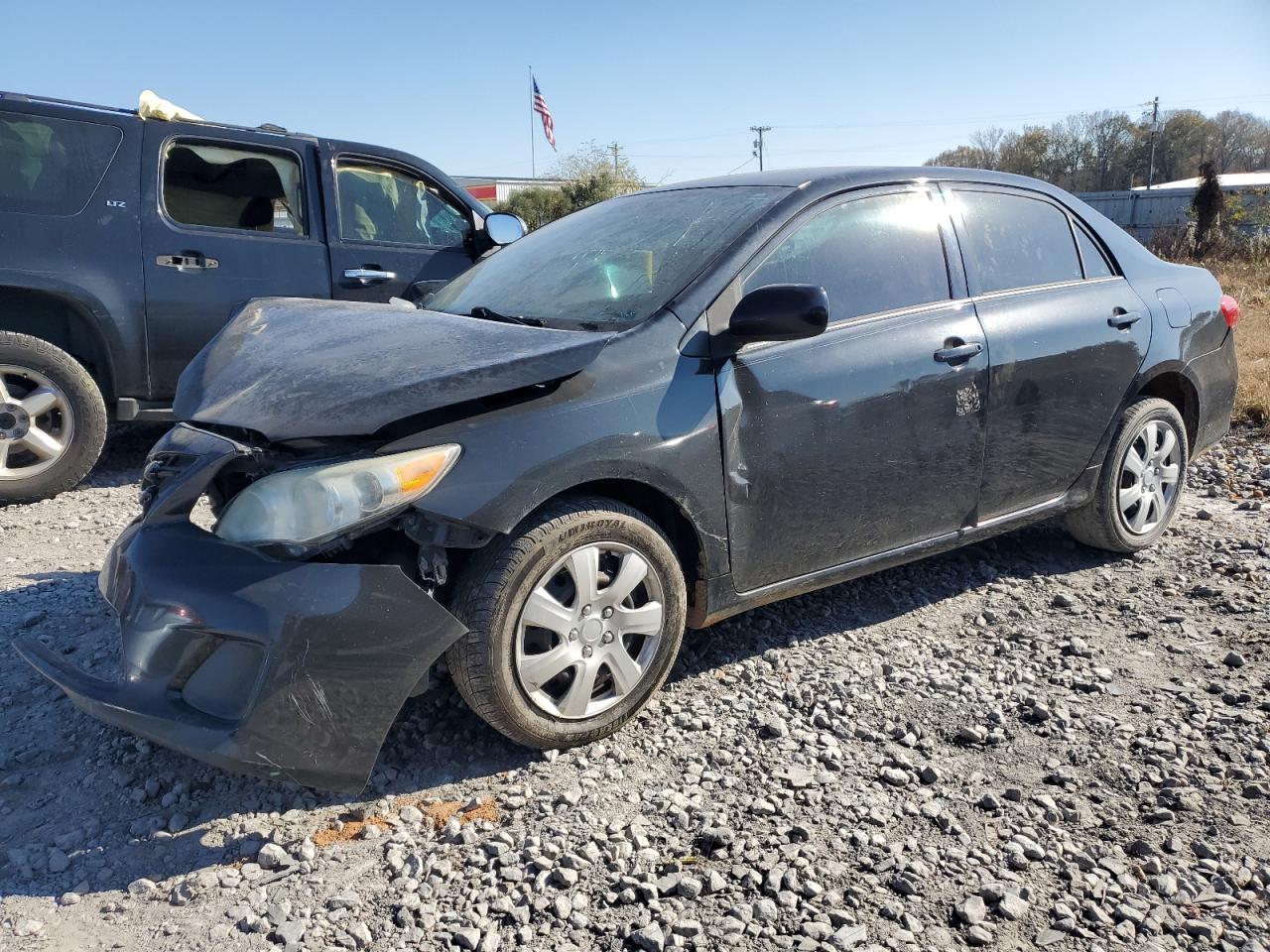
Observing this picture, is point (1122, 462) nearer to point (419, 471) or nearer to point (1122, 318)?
point (1122, 318)

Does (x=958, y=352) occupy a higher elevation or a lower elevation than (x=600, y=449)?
higher

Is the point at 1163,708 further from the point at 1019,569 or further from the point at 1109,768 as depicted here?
the point at 1019,569

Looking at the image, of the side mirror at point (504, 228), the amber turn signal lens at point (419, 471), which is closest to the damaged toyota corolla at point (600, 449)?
the amber turn signal lens at point (419, 471)

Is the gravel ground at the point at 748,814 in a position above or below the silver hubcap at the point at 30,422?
below

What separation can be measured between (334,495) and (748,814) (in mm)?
1350

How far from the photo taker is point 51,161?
5242 mm

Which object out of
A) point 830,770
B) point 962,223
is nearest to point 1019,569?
point 962,223

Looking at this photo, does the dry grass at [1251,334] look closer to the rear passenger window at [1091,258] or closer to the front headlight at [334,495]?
the rear passenger window at [1091,258]

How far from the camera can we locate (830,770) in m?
2.84

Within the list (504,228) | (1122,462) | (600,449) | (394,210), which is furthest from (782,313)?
(394,210)

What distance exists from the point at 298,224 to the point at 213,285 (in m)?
0.71

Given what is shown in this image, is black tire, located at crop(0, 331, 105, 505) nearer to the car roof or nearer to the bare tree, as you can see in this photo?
the car roof

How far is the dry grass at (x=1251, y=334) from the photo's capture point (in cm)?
721

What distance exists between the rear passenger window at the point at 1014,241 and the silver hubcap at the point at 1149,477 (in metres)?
0.83
